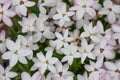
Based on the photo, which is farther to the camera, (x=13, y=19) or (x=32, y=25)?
(x=13, y=19)

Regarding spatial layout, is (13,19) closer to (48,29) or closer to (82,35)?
(48,29)

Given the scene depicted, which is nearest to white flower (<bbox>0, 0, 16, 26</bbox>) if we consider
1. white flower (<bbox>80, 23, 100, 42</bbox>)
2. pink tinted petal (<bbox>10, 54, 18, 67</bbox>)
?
pink tinted petal (<bbox>10, 54, 18, 67</bbox>)

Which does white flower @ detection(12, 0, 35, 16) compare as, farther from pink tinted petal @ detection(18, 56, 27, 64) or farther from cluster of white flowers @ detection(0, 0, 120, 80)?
pink tinted petal @ detection(18, 56, 27, 64)

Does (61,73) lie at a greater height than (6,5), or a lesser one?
lesser

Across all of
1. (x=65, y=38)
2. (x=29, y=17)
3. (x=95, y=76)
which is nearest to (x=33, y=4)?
(x=29, y=17)

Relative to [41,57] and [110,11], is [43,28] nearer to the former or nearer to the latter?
[41,57]

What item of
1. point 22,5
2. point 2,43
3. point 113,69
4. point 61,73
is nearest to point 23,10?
point 22,5
